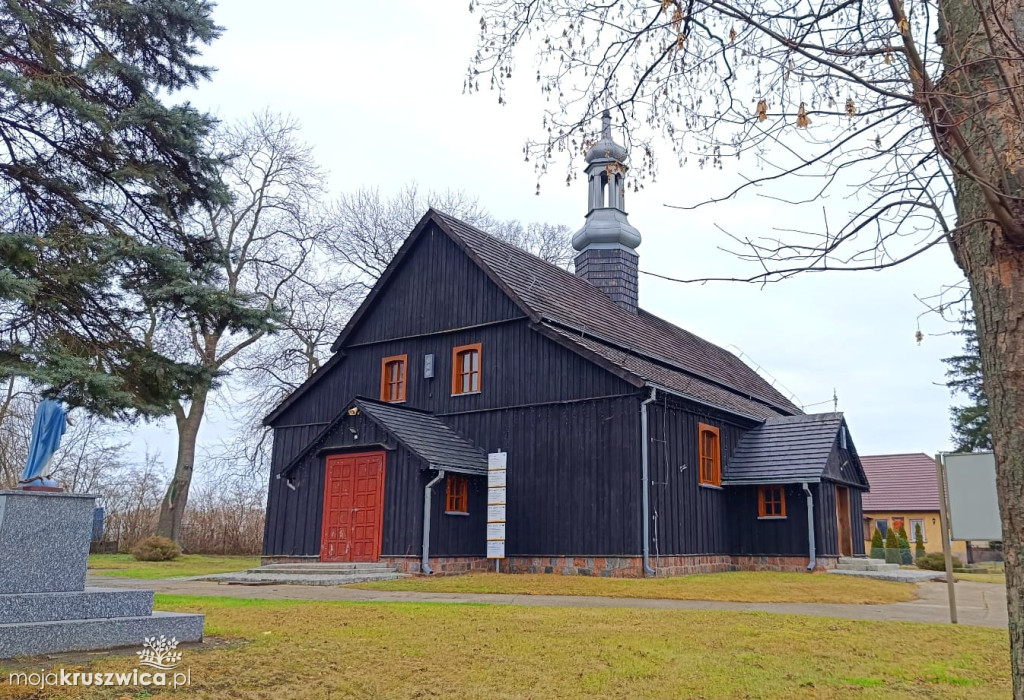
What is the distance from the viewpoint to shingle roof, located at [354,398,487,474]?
17.2 m

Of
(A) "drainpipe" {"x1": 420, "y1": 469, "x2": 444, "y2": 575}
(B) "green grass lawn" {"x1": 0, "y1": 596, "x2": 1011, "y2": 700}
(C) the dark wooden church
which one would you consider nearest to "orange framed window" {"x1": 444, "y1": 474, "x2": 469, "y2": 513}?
(C) the dark wooden church

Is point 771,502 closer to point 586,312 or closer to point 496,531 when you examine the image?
point 586,312

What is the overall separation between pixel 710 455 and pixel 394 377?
27.2 feet

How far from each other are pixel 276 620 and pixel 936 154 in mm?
7598

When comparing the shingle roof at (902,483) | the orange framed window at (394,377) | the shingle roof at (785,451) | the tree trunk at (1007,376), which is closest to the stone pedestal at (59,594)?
the tree trunk at (1007,376)

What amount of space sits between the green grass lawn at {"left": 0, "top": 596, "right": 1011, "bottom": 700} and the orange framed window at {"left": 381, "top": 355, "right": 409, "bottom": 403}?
455 inches

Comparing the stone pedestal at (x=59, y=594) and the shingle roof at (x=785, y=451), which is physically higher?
the shingle roof at (x=785, y=451)

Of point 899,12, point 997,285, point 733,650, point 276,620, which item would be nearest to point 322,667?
point 276,620

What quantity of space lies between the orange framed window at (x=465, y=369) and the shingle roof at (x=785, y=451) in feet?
22.3

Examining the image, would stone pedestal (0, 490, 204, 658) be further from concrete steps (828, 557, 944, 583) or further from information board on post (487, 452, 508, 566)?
concrete steps (828, 557, 944, 583)

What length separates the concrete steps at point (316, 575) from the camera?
14.9 meters

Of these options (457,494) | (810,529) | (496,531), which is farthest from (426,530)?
(810,529)

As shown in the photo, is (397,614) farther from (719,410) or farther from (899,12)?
(719,410)

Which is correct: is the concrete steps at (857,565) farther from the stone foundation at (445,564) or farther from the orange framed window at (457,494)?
the orange framed window at (457,494)
